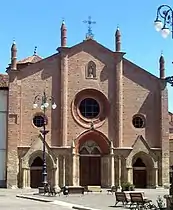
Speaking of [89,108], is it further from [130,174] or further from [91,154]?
[130,174]

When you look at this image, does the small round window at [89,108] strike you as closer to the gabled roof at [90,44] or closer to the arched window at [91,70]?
the arched window at [91,70]

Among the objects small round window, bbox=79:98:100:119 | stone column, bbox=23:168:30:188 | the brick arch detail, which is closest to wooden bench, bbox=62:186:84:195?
stone column, bbox=23:168:30:188

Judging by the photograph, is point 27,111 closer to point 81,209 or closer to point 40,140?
point 40,140

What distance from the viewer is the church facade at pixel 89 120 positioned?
5441 centimetres

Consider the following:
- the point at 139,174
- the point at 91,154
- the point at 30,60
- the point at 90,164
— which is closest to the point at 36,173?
the point at 90,164

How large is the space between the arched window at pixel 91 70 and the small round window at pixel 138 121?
Answer: 6.37 meters

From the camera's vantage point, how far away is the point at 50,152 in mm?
54469

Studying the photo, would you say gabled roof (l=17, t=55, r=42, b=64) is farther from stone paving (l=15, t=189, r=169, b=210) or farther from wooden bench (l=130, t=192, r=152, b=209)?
wooden bench (l=130, t=192, r=152, b=209)

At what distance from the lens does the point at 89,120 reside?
185ft

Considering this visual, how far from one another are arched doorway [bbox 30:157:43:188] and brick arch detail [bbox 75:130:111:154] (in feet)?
14.1

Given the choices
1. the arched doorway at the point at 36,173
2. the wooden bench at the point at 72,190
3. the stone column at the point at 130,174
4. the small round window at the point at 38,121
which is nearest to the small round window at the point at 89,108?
the small round window at the point at 38,121

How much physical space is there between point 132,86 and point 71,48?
25.3 ft

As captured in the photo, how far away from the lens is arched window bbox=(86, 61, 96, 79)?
2242 inches

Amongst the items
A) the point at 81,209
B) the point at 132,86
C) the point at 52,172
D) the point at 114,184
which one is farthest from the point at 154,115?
the point at 81,209
